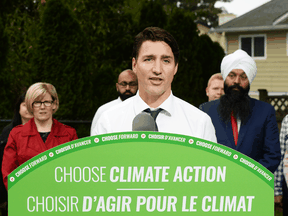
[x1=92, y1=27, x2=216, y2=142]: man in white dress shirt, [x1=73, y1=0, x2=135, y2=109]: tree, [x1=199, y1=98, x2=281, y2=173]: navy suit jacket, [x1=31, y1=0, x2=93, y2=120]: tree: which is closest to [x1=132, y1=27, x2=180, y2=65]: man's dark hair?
[x1=92, y1=27, x2=216, y2=142]: man in white dress shirt

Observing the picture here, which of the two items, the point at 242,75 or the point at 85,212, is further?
the point at 242,75

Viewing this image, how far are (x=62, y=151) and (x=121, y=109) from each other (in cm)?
44

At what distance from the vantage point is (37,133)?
3.26 metres

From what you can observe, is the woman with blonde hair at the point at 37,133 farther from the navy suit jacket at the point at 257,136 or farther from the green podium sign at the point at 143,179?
the green podium sign at the point at 143,179

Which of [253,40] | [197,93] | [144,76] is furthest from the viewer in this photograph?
[253,40]

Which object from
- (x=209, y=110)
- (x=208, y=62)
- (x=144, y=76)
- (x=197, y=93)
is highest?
(x=208, y=62)

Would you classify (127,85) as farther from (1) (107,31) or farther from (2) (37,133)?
(1) (107,31)

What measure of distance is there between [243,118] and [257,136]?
0.21 metres

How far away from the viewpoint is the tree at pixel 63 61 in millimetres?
6949

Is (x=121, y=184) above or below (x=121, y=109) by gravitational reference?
below

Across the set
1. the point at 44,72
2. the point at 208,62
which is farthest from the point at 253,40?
the point at 44,72

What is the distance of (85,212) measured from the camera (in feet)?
4.97

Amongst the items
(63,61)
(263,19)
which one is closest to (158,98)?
(63,61)

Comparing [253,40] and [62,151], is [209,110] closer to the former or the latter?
[62,151]
